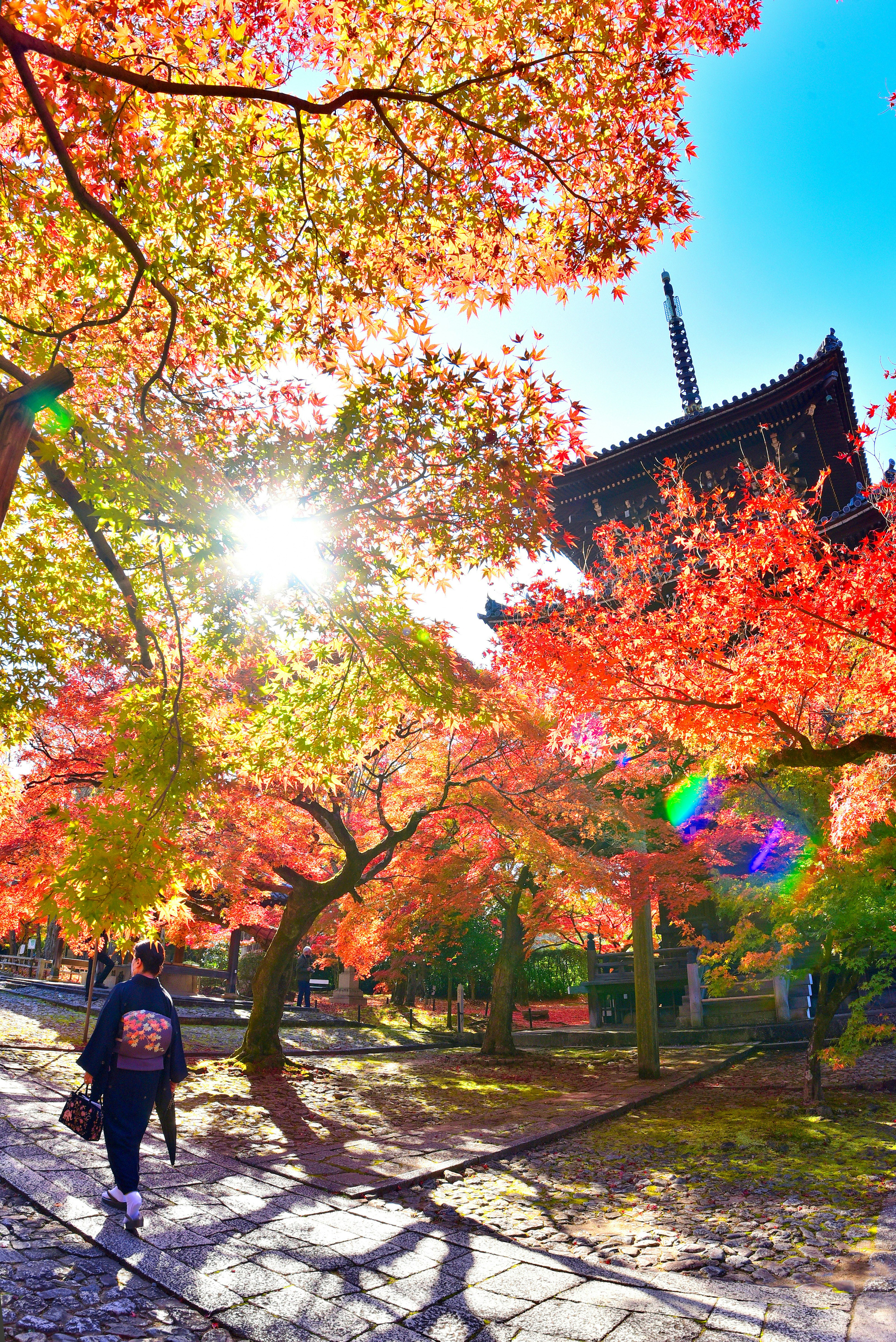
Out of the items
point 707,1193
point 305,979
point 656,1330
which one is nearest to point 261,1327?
point 656,1330

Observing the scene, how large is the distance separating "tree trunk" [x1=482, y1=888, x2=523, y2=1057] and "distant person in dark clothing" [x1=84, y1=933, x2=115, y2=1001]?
819 centimetres

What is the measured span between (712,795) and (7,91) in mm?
15997

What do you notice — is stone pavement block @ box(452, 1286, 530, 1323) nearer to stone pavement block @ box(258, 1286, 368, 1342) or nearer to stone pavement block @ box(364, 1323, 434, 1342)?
stone pavement block @ box(364, 1323, 434, 1342)

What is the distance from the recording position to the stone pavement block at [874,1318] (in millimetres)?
2979

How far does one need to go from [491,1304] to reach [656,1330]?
2.49 ft

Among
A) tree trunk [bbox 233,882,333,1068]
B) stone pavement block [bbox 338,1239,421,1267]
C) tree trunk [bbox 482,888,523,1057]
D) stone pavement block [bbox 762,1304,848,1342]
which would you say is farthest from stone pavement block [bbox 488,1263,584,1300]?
tree trunk [bbox 482,888,523,1057]

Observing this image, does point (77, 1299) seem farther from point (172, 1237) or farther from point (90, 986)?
point (90, 986)

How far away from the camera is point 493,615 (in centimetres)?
2169

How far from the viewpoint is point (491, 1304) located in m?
3.50

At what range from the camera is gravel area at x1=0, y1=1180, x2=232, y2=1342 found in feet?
9.51

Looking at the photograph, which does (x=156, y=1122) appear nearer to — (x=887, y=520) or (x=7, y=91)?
(x=7, y=91)

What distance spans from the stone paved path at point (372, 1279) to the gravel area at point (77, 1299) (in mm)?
43

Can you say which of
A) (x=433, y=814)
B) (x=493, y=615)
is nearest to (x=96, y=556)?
(x=433, y=814)

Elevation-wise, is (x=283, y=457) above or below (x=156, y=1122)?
above
